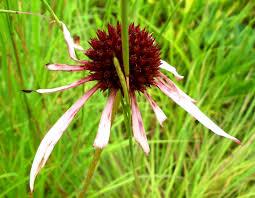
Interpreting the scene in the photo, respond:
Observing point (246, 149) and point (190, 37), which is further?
point (190, 37)

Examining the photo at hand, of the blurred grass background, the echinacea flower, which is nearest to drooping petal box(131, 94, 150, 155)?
the echinacea flower

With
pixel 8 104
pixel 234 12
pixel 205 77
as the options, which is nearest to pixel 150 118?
pixel 205 77

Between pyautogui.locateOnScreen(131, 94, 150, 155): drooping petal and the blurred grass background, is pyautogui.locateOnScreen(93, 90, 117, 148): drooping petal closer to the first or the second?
pyautogui.locateOnScreen(131, 94, 150, 155): drooping petal

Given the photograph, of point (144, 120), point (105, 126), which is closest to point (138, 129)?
point (105, 126)

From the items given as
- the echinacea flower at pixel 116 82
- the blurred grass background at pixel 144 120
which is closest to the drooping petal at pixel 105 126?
the echinacea flower at pixel 116 82

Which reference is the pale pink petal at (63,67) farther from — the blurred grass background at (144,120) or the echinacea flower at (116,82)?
the blurred grass background at (144,120)

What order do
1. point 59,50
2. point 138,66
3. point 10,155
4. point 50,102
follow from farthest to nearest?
point 59,50 → point 50,102 → point 10,155 → point 138,66

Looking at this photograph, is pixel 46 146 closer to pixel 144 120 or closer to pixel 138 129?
pixel 138 129

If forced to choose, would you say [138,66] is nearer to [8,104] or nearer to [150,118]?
[8,104]
